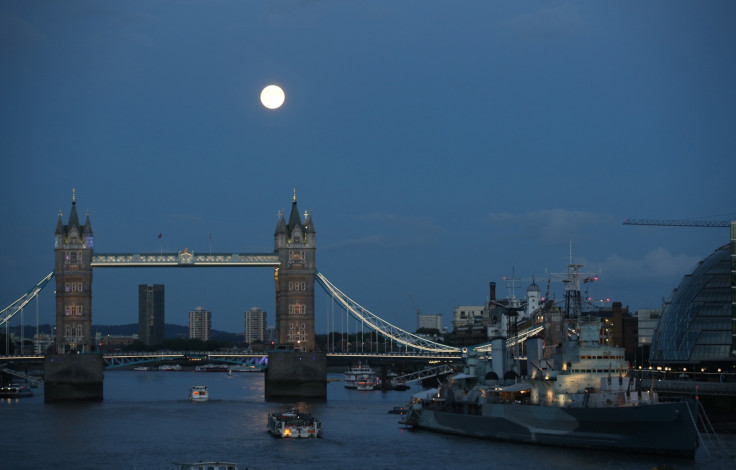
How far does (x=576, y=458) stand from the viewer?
2291 inches

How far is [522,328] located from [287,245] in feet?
121

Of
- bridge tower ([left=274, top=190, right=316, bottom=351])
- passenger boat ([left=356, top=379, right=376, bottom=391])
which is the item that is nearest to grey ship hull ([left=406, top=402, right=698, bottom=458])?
bridge tower ([left=274, top=190, right=316, bottom=351])

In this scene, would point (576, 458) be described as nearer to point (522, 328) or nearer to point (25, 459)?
point (25, 459)

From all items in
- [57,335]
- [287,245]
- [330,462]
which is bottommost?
[330,462]

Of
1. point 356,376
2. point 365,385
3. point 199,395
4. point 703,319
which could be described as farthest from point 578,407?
point 356,376

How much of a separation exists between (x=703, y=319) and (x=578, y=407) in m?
39.8

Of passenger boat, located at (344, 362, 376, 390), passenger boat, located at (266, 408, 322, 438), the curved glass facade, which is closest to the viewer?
passenger boat, located at (266, 408, 322, 438)

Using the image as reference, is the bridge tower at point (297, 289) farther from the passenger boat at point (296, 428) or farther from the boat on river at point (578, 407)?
the passenger boat at point (296, 428)

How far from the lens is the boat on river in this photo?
185 feet

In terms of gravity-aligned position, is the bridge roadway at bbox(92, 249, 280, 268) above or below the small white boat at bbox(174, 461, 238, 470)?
above

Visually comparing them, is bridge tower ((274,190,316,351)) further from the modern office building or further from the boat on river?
the modern office building

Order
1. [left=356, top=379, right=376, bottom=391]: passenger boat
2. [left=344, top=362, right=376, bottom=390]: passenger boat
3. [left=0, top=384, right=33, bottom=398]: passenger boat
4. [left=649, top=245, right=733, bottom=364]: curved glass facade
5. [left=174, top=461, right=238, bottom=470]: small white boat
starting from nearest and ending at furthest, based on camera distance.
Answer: [left=174, top=461, right=238, bottom=470]: small white boat, [left=649, top=245, right=733, bottom=364]: curved glass facade, [left=0, top=384, right=33, bottom=398]: passenger boat, [left=356, top=379, right=376, bottom=391]: passenger boat, [left=344, top=362, right=376, bottom=390]: passenger boat

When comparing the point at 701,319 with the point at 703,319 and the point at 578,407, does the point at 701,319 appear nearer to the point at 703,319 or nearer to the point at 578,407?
the point at 703,319

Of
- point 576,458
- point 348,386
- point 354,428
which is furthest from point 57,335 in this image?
point 576,458
